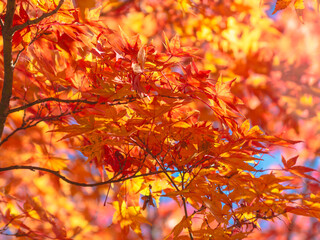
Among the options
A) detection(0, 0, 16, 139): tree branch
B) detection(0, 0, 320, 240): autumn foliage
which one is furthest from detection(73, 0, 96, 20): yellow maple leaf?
detection(0, 0, 16, 139): tree branch

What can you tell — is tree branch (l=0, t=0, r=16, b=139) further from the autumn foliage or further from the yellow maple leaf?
the yellow maple leaf

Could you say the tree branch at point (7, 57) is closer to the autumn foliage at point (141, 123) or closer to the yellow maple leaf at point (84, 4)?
the autumn foliage at point (141, 123)

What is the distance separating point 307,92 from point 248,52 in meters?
0.48

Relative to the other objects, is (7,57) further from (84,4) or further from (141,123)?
(141,123)

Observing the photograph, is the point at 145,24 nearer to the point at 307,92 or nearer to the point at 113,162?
the point at 307,92

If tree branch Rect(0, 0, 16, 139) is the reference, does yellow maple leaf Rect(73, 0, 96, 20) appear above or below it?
above

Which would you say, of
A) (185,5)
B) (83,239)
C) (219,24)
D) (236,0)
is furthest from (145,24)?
(83,239)

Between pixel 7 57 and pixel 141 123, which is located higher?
pixel 7 57

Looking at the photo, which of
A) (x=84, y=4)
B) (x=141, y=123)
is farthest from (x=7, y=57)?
(x=141, y=123)

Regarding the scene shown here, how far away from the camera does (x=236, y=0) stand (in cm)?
234

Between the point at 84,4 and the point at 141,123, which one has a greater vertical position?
the point at 84,4

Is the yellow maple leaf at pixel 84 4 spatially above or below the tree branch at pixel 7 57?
above

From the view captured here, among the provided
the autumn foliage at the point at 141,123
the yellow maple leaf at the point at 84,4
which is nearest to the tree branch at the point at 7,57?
the autumn foliage at the point at 141,123

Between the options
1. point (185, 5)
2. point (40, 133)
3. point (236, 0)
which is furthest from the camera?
point (236, 0)
